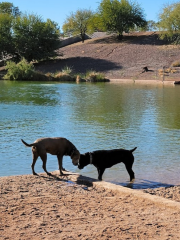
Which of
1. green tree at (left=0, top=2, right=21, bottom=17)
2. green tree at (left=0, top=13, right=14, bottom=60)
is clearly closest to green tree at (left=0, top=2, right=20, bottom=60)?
green tree at (left=0, top=13, right=14, bottom=60)

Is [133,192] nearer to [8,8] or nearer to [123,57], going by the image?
[123,57]

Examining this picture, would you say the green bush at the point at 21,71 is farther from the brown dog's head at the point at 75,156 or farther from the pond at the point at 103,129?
the brown dog's head at the point at 75,156

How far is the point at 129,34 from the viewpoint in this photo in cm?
7238

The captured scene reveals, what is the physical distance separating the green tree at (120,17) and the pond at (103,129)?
4105 cm

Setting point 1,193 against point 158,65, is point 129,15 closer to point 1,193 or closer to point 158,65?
point 158,65

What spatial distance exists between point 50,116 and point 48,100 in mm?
7827

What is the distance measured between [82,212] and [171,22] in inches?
2338

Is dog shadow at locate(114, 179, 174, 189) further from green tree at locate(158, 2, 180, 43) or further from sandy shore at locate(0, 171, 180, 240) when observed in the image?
green tree at locate(158, 2, 180, 43)

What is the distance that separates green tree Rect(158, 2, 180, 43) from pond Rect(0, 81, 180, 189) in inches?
1374

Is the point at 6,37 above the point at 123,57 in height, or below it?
above

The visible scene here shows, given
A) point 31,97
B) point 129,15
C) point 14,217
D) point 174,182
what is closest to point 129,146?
point 174,182

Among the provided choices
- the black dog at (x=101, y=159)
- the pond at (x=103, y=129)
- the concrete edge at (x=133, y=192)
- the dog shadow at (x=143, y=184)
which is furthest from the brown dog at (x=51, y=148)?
the dog shadow at (x=143, y=184)

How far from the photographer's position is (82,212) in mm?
6000

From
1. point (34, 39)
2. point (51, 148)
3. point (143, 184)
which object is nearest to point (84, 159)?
point (51, 148)
